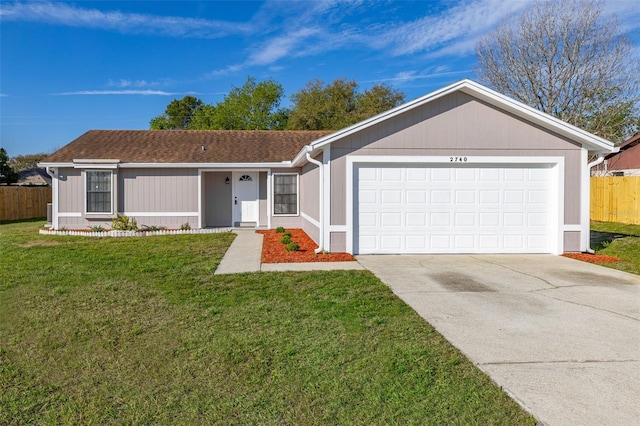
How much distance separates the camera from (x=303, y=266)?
27.3ft

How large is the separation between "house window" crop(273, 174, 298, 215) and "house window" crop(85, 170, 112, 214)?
19.0ft

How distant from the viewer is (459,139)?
32.8 feet

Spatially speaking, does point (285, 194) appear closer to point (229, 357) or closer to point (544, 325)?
point (544, 325)

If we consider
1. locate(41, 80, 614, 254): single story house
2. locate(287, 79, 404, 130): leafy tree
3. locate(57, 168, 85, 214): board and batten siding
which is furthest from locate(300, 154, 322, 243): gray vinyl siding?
locate(287, 79, 404, 130): leafy tree

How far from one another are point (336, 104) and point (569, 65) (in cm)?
1778

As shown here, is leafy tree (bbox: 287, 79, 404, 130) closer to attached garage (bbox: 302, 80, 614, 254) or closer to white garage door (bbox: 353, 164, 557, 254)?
attached garage (bbox: 302, 80, 614, 254)

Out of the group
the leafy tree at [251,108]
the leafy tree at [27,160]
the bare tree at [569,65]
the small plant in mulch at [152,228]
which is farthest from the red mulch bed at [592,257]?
the leafy tree at [27,160]

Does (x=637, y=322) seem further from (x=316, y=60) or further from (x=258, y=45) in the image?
(x=316, y=60)

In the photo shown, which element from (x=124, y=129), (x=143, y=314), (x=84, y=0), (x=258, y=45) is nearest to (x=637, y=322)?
(x=143, y=314)

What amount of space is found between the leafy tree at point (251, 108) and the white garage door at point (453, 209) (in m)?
28.3

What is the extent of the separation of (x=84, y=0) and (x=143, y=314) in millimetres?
10637

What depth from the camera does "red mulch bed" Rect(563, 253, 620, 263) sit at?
368 inches

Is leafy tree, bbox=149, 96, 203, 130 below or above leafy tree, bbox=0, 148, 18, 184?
above

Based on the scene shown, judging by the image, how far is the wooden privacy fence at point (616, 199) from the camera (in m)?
17.6
